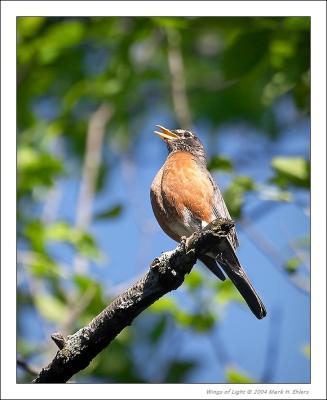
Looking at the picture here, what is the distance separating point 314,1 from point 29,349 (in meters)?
4.44

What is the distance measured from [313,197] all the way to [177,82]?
3.35 metres

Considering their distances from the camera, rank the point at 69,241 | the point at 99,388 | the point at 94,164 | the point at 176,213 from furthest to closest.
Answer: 1. the point at 94,164
2. the point at 69,241
3. the point at 99,388
4. the point at 176,213

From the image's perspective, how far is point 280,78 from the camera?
7855 millimetres

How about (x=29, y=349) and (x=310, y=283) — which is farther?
(x=29, y=349)

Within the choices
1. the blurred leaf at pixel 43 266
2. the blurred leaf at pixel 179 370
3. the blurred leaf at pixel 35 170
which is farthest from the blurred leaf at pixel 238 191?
the blurred leaf at pixel 179 370

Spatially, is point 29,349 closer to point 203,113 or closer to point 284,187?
point 284,187

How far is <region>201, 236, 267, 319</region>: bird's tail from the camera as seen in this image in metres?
5.98


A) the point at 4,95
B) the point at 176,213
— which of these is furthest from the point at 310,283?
the point at 4,95

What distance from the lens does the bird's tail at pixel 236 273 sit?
5977 millimetres

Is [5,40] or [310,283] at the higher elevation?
[5,40]

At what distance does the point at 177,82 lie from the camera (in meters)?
10.3

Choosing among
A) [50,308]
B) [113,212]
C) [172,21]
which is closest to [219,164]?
[113,212]

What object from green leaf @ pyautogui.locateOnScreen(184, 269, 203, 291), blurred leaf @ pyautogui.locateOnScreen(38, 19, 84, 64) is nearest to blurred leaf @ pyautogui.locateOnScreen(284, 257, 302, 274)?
green leaf @ pyautogui.locateOnScreen(184, 269, 203, 291)

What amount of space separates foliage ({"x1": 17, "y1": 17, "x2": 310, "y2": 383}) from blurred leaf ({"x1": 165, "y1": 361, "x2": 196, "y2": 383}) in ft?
0.04
